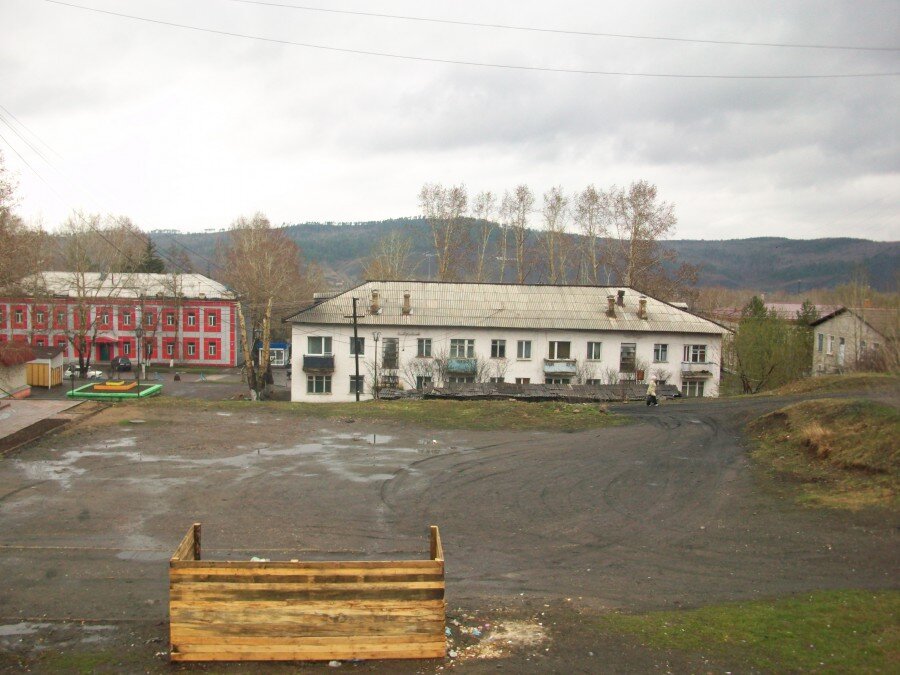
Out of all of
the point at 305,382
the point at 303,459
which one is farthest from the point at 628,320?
the point at 303,459

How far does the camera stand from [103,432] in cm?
2217

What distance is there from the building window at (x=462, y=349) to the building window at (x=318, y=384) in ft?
27.5

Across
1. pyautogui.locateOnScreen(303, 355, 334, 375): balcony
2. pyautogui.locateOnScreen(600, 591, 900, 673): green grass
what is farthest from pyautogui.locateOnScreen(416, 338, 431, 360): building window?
pyautogui.locateOnScreen(600, 591, 900, 673): green grass

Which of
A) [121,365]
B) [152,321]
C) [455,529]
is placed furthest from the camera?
[152,321]

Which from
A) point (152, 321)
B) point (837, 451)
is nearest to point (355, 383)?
point (837, 451)

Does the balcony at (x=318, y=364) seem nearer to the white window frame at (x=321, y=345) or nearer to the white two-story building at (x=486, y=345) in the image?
the white two-story building at (x=486, y=345)

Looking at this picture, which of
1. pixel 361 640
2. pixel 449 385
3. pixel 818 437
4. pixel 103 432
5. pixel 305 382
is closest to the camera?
pixel 361 640

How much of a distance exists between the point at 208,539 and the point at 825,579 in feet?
34.2

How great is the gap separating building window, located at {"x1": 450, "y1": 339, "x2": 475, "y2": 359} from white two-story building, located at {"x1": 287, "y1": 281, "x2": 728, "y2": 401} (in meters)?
0.07

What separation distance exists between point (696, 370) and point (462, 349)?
15956 millimetres

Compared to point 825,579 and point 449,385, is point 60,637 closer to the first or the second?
point 825,579

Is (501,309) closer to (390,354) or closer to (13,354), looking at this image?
(390,354)

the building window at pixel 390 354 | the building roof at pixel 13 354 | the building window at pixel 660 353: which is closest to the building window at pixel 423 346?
the building window at pixel 390 354

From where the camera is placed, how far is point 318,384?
4344 centimetres
